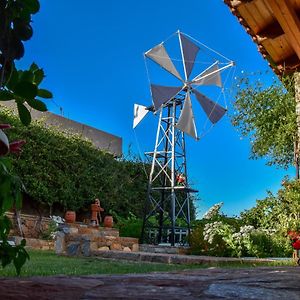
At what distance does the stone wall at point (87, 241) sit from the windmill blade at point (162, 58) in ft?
14.5

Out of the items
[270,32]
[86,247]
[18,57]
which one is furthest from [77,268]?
[270,32]

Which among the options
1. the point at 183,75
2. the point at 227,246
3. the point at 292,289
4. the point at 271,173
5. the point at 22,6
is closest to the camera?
the point at 22,6

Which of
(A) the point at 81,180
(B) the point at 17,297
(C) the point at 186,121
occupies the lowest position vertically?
(B) the point at 17,297

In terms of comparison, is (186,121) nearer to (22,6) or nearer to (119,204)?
(119,204)

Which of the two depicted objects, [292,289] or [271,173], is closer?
[292,289]

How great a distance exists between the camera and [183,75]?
11812 mm

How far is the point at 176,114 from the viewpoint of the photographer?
1128cm

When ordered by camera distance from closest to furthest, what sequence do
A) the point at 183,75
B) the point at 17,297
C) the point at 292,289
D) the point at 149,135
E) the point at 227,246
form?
the point at 17,297 → the point at 292,289 → the point at 227,246 → the point at 183,75 → the point at 149,135

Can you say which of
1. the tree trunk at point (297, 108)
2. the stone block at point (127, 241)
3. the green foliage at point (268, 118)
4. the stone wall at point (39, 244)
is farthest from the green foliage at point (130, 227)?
the tree trunk at point (297, 108)

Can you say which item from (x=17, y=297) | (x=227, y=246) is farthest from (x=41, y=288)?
(x=227, y=246)

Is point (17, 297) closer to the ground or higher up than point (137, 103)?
closer to the ground

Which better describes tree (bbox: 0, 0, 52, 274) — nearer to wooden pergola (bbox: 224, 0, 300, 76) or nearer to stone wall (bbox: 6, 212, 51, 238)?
wooden pergola (bbox: 224, 0, 300, 76)

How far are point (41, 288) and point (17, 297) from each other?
0.38m

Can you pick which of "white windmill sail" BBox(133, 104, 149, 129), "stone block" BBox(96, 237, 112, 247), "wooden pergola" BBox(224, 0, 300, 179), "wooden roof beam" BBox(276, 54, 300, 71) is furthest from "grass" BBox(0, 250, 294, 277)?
"white windmill sail" BBox(133, 104, 149, 129)
